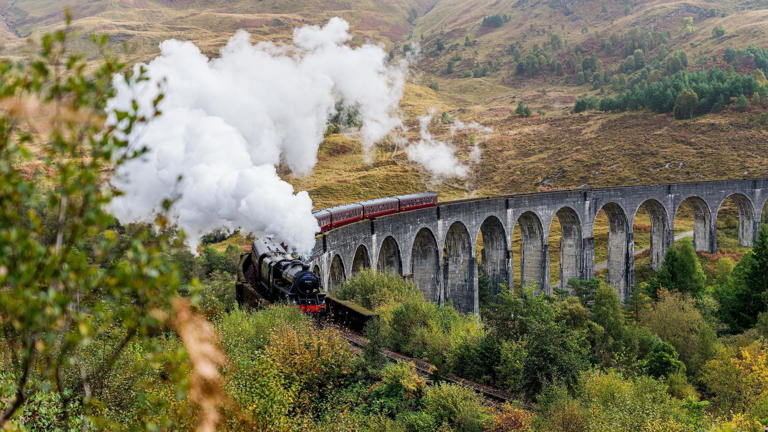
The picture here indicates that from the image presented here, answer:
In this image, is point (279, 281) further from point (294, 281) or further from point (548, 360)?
point (548, 360)

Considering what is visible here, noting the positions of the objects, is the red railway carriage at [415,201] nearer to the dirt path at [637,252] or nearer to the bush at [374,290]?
the bush at [374,290]

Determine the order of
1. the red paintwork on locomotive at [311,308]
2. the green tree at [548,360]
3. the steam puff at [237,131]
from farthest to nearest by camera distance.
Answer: the steam puff at [237,131], the red paintwork on locomotive at [311,308], the green tree at [548,360]

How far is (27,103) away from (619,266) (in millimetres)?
46634

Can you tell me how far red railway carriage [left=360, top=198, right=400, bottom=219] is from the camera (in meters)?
30.9

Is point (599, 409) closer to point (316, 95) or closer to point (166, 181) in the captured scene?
point (166, 181)

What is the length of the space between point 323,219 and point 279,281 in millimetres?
7770

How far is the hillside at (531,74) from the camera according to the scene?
69.1 meters

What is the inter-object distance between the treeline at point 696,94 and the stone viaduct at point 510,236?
93.4 ft

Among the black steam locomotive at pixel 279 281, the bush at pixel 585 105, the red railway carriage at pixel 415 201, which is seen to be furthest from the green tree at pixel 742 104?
the black steam locomotive at pixel 279 281

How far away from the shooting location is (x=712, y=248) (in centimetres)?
4934

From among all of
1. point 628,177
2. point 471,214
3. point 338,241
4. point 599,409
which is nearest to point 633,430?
point 599,409

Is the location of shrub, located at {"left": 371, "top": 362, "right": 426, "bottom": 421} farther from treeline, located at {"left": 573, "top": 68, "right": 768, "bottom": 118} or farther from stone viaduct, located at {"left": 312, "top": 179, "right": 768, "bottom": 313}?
treeline, located at {"left": 573, "top": 68, "right": 768, "bottom": 118}

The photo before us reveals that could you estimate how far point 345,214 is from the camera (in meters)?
29.1

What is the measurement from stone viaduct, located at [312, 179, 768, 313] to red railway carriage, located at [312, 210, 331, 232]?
0.96 m
